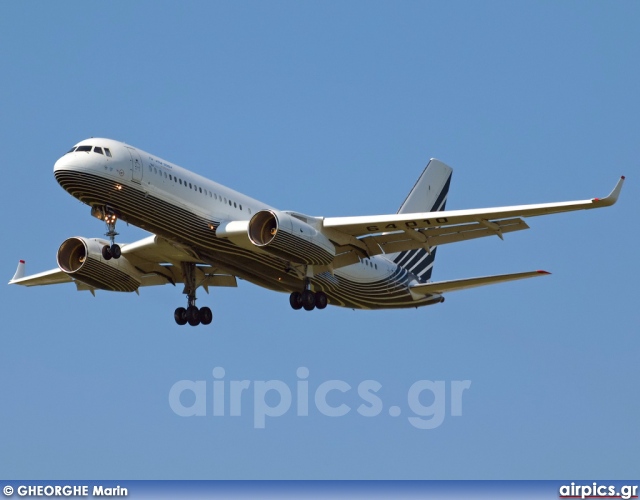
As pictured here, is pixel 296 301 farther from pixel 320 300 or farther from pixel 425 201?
pixel 425 201

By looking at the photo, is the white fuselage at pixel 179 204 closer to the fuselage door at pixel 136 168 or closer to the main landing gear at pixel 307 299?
the fuselage door at pixel 136 168

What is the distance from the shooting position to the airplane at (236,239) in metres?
37.4

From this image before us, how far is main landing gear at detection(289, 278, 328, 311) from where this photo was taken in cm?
4209

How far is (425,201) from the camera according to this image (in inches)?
1970

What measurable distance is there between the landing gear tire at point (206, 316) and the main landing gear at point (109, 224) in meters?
6.23

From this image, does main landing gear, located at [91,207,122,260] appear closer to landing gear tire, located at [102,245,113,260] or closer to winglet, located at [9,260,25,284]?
landing gear tire, located at [102,245,113,260]

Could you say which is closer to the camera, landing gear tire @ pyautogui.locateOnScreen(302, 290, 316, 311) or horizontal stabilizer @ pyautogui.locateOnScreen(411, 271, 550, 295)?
horizontal stabilizer @ pyautogui.locateOnScreen(411, 271, 550, 295)

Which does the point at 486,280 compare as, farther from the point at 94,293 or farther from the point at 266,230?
the point at 94,293

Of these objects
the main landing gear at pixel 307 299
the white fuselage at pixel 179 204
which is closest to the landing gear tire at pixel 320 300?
the main landing gear at pixel 307 299

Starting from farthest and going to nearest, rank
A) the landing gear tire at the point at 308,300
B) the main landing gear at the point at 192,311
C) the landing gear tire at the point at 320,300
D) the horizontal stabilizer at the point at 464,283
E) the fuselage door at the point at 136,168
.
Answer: the main landing gear at the point at 192,311, the landing gear tire at the point at 320,300, the landing gear tire at the point at 308,300, the horizontal stabilizer at the point at 464,283, the fuselage door at the point at 136,168

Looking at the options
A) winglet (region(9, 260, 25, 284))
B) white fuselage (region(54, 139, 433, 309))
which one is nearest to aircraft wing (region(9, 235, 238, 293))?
winglet (region(9, 260, 25, 284))

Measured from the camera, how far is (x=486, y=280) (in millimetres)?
42375

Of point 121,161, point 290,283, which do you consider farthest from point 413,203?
point 121,161

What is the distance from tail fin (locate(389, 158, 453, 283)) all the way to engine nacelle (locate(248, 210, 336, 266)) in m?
7.97
